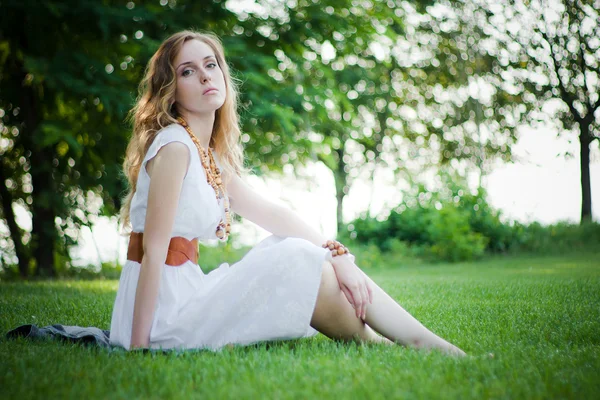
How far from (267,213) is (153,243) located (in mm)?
844

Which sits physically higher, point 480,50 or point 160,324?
point 480,50

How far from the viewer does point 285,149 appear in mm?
9305

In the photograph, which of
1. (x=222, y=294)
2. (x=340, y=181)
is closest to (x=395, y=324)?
(x=222, y=294)

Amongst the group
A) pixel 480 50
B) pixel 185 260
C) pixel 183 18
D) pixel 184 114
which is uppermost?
pixel 480 50

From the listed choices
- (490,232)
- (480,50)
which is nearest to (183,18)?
(490,232)

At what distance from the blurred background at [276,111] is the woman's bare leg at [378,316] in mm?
5176

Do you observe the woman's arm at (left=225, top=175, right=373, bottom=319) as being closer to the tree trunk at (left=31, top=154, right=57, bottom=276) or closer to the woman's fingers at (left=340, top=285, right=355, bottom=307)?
the woman's fingers at (left=340, top=285, right=355, bottom=307)

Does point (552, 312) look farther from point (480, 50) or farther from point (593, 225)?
point (480, 50)

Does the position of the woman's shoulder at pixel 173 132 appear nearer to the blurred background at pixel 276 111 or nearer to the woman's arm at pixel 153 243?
the woman's arm at pixel 153 243

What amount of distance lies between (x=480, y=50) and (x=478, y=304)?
1530 cm

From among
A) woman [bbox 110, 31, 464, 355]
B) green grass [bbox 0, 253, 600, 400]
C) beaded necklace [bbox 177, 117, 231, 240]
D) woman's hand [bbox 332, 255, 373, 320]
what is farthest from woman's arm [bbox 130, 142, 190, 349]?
woman's hand [bbox 332, 255, 373, 320]

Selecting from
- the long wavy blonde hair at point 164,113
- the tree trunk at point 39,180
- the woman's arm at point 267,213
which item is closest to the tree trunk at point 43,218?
the tree trunk at point 39,180

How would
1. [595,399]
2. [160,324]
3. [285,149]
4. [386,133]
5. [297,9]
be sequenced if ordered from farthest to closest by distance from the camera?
[386,133] < [285,149] < [297,9] < [160,324] < [595,399]

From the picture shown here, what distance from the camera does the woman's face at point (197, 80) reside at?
325cm
